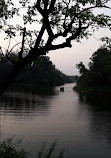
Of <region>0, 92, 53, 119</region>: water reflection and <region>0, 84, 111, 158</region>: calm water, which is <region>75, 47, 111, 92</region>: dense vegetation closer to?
<region>0, 92, 53, 119</region>: water reflection

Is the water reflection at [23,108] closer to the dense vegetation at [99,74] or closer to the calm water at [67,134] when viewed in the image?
the calm water at [67,134]

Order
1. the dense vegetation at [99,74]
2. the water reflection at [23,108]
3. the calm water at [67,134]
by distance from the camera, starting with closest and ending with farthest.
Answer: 1. the calm water at [67,134]
2. the water reflection at [23,108]
3. the dense vegetation at [99,74]

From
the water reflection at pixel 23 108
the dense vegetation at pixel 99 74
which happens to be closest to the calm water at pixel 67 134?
the water reflection at pixel 23 108

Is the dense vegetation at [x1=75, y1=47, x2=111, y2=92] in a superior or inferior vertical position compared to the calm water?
superior

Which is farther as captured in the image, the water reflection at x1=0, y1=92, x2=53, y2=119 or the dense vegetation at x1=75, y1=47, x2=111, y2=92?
the dense vegetation at x1=75, y1=47, x2=111, y2=92

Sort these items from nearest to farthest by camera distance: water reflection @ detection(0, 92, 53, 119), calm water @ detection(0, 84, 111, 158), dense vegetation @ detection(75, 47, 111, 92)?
calm water @ detection(0, 84, 111, 158), water reflection @ detection(0, 92, 53, 119), dense vegetation @ detection(75, 47, 111, 92)

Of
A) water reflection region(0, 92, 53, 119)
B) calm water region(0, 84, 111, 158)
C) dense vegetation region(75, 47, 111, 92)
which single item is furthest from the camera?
dense vegetation region(75, 47, 111, 92)

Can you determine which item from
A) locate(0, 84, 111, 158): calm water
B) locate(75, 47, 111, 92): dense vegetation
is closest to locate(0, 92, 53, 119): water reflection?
locate(0, 84, 111, 158): calm water

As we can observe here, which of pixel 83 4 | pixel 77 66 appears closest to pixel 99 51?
pixel 77 66

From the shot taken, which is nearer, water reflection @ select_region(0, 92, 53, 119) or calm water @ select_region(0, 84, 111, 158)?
calm water @ select_region(0, 84, 111, 158)

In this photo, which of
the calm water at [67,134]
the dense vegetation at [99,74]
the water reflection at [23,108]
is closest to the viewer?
the calm water at [67,134]

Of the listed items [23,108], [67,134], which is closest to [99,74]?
[23,108]

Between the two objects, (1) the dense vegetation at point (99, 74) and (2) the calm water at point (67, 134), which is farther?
(1) the dense vegetation at point (99, 74)

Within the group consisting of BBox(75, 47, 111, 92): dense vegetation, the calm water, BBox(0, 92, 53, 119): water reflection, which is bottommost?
the calm water
